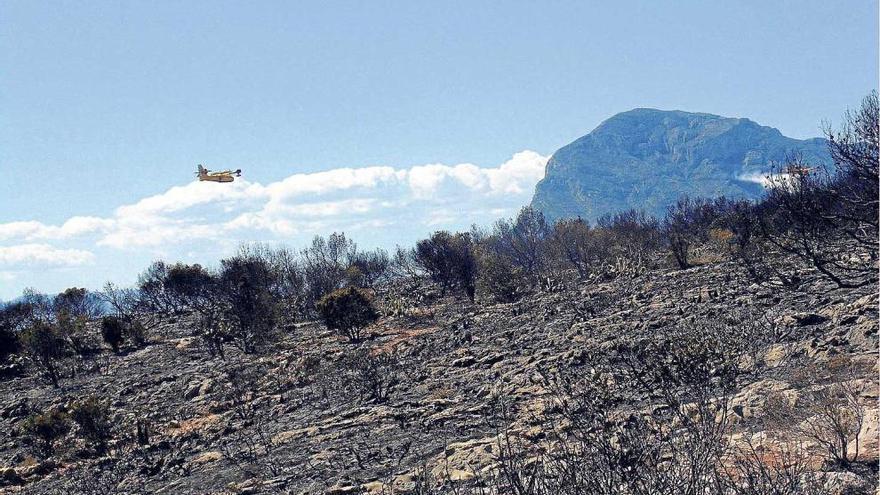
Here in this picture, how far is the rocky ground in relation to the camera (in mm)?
10875

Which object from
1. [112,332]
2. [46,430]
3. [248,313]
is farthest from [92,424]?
[112,332]

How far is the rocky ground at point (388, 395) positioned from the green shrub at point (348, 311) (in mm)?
1147

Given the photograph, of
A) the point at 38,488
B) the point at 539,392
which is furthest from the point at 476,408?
the point at 38,488

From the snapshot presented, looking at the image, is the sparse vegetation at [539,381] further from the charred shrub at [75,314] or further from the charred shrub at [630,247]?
the charred shrub at [630,247]

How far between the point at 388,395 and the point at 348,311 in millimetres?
14650

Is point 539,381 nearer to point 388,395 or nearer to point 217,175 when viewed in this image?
point 388,395

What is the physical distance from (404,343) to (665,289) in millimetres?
13349

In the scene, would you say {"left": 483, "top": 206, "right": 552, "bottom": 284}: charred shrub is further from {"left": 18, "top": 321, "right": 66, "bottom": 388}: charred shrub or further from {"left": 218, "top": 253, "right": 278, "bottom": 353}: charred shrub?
{"left": 18, "top": 321, "right": 66, "bottom": 388}: charred shrub

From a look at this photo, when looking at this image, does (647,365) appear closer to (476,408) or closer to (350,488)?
(476,408)

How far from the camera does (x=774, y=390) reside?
10.3 meters

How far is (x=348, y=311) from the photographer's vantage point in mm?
31328

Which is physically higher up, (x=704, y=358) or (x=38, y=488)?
(x=704, y=358)

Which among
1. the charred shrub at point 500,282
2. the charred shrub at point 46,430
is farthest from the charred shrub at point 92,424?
the charred shrub at point 500,282

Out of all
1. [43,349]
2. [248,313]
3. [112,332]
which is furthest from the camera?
[112,332]
